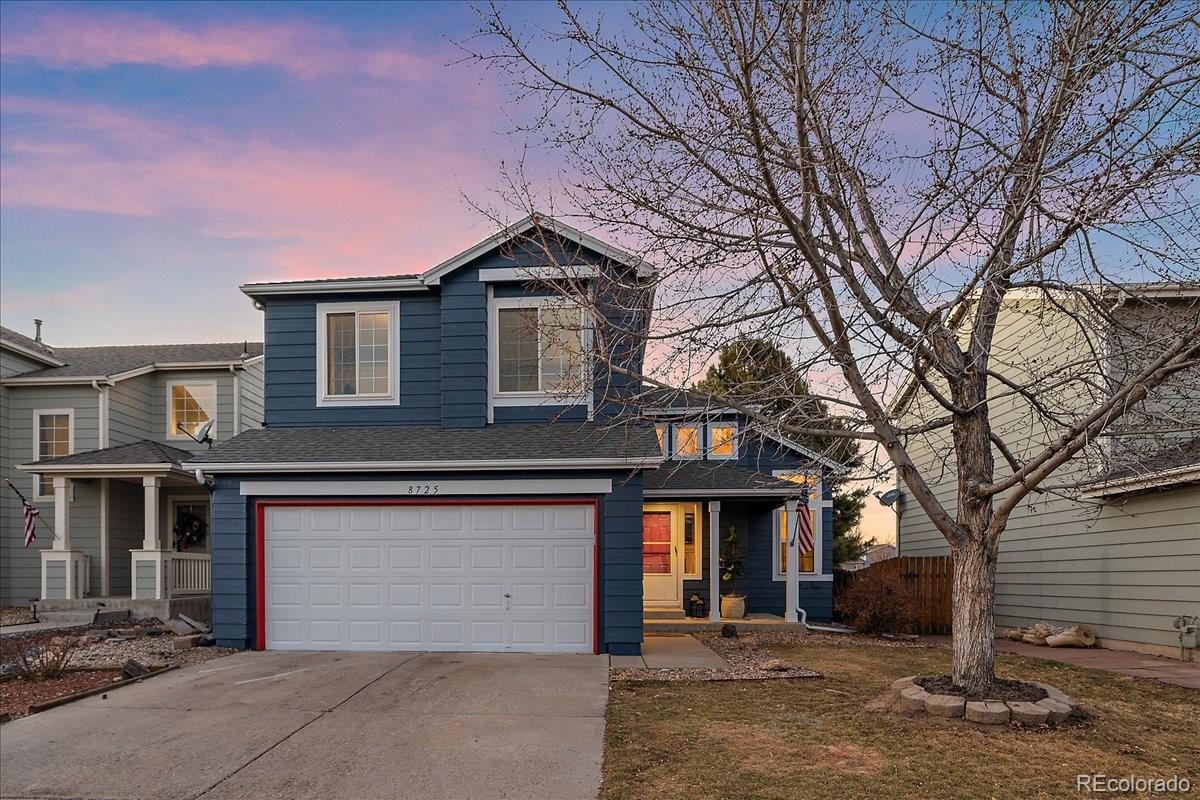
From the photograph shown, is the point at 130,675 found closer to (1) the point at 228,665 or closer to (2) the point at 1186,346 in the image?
(1) the point at 228,665

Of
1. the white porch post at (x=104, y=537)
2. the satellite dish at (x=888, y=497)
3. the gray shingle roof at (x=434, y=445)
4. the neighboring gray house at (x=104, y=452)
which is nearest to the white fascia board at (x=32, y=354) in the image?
the neighboring gray house at (x=104, y=452)

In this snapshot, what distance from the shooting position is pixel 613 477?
36.2ft

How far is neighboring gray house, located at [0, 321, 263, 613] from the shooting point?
16.4m

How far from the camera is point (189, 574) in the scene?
54.9 feet

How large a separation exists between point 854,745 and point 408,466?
706 cm

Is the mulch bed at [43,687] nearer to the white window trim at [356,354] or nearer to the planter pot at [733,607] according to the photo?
the white window trim at [356,354]

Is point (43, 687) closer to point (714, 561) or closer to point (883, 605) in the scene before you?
point (714, 561)

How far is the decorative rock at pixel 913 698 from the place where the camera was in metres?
7.12

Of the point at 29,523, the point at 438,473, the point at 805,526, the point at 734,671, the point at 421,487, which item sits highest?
the point at 438,473

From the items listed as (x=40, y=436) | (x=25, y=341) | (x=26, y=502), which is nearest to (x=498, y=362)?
(x=26, y=502)

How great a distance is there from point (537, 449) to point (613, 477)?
119 cm

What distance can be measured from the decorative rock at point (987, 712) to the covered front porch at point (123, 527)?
15.0 metres

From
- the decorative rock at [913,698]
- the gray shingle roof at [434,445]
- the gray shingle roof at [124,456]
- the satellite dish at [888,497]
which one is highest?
the gray shingle roof at [434,445]

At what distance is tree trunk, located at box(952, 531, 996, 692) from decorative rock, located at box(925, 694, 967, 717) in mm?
298
